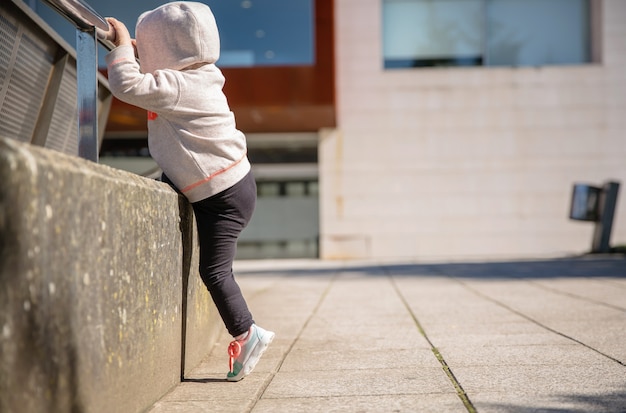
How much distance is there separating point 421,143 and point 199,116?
13.9 m

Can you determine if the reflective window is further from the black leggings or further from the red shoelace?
the red shoelace

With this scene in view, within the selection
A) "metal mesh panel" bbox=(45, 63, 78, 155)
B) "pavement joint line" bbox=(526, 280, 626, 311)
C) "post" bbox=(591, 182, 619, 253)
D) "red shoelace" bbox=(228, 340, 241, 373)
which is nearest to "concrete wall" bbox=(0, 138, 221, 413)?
"red shoelace" bbox=(228, 340, 241, 373)

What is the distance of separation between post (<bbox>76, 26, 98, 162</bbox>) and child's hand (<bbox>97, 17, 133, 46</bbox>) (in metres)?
0.07

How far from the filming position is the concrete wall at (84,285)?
1.70m

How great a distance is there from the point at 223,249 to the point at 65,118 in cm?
188

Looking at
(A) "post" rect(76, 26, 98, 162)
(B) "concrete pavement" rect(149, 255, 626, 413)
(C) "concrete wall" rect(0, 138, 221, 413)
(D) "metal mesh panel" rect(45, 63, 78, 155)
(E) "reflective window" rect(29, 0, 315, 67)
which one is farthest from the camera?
(E) "reflective window" rect(29, 0, 315, 67)

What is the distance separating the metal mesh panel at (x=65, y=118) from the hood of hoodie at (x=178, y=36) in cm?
129

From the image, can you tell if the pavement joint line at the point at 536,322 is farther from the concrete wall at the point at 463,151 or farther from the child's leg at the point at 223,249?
the concrete wall at the point at 463,151

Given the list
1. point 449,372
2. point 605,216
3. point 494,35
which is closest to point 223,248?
point 449,372

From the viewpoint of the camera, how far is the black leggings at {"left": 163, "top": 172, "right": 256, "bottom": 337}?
10.4ft

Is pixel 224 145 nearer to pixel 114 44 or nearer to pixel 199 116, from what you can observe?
pixel 199 116

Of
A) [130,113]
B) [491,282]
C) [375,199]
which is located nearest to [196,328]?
[491,282]

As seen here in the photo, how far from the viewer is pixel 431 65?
55.3 feet

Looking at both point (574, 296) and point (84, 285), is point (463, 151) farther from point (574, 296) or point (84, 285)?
point (84, 285)
